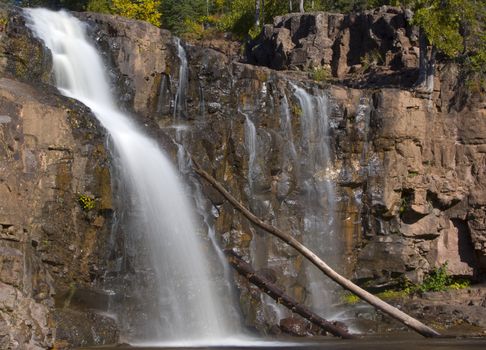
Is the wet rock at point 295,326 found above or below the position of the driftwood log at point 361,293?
below

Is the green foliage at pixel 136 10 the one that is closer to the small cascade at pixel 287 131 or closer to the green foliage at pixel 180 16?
the green foliage at pixel 180 16

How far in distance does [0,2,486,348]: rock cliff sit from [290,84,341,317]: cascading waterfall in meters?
0.04

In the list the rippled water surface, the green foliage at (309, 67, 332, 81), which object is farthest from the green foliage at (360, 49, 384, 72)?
the rippled water surface

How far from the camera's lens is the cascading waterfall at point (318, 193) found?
2205 cm

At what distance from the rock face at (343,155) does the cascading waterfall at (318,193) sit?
14cm

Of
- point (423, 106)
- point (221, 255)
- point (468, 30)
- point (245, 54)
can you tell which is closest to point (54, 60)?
point (221, 255)

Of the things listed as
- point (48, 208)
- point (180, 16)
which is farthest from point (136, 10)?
point (48, 208)

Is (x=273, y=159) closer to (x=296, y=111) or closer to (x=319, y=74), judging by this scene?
(x=296, y=111)

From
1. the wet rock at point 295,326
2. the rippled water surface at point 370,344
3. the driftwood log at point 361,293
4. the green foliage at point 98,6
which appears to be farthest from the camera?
the green foliage at point 98,6

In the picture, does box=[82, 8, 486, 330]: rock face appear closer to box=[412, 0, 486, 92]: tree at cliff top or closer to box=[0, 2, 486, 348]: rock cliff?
box=[0, 2, 486, 348]: rock cliff

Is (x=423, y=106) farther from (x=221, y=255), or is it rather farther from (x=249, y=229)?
(x=221, y=255)

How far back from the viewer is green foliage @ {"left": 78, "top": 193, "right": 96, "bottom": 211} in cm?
1653

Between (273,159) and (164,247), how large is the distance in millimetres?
5687

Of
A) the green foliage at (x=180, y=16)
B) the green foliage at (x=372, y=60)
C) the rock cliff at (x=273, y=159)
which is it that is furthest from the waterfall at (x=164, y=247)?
the green foliage at (x=180, y=16)
